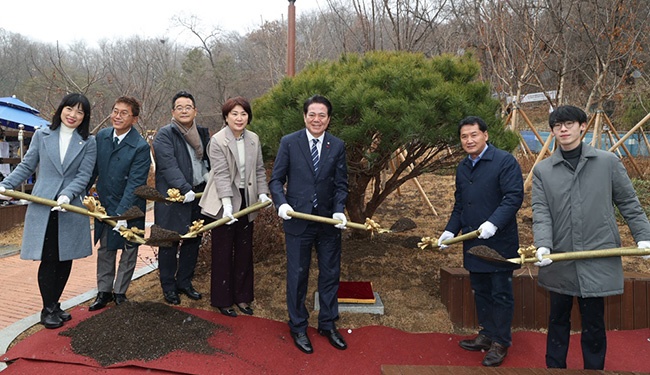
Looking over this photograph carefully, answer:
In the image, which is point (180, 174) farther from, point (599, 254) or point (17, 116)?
point (17, 116)

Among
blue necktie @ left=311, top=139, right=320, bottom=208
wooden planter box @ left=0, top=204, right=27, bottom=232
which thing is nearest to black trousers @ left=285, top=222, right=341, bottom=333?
blue necktie @ left=311, top=139, right=320, bottom=208

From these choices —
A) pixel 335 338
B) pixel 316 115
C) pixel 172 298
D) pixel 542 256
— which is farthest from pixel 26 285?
pixel 542 256

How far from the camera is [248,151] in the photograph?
3.52m

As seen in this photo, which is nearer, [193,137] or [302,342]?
[302,342]

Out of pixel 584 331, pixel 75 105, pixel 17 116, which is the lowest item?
pixel 584 331

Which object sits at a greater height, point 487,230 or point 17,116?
point 17,116

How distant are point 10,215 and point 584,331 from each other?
8472mm

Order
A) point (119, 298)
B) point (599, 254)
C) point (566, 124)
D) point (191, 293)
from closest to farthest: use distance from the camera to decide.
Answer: point (599, 254), point (566, 124), point (119, 298), point (191, 293)

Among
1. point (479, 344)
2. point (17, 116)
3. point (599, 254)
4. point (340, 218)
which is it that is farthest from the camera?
point (17, 116)

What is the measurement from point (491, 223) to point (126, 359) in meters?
2.45

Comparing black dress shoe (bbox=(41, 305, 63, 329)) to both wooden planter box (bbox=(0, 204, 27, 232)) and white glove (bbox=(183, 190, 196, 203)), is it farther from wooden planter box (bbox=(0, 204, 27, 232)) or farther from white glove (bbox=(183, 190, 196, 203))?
wooden planter box (bbox=(0, 204, 27, 232))

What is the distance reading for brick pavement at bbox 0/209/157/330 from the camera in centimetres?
397

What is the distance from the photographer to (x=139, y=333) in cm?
312

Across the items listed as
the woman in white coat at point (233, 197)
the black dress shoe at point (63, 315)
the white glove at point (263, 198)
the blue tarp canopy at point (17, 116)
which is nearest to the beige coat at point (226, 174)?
the woman in white coat at point (233, 197)
